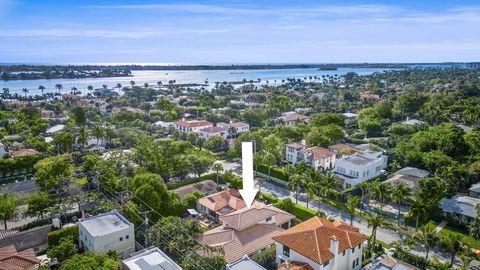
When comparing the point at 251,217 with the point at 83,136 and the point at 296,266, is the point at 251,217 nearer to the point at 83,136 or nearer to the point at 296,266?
the point at 296,266

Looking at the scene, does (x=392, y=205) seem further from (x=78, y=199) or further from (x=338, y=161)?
(x=78, y=199)

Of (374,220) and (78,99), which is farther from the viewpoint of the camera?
(78,99)

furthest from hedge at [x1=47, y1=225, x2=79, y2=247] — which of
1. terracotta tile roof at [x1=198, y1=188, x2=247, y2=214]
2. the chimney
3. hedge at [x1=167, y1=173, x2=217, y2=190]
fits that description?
the chimney

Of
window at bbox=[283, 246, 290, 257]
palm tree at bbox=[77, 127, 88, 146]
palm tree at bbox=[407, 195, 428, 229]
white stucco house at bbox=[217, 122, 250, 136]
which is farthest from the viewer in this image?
white stucco house at bbox=[217, 122, 250, 136]

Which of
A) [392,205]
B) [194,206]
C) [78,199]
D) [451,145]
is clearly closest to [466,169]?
[451,145]

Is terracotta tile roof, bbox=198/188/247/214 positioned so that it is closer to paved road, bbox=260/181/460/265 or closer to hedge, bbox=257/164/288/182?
paved road, bbox=260/181/460/265

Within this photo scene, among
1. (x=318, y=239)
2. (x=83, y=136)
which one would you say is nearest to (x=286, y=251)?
(x=318, y=239)
